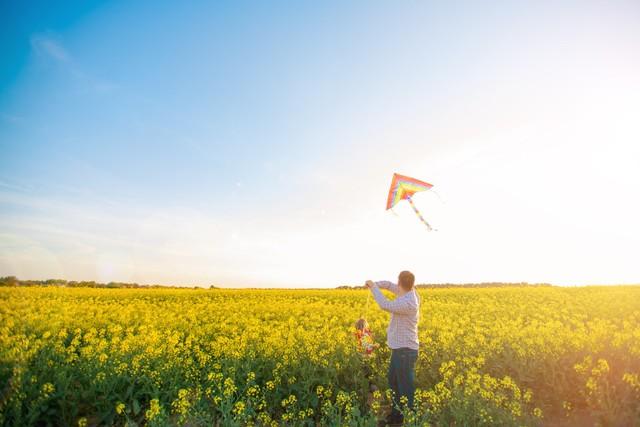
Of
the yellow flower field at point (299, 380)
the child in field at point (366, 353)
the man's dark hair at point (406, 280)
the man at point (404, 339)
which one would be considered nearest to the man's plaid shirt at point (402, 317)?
the man at point (404, 339)

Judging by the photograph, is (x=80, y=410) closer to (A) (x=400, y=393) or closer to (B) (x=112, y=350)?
(B) (x=112, y=350)

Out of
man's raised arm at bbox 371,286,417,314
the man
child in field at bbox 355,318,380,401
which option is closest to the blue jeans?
the man

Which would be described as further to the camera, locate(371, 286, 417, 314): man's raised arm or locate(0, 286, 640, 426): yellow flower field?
locate(371, 286, 417, 314): man's raised arm

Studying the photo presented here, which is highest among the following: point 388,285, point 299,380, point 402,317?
point 388,285

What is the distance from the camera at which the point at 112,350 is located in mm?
8352

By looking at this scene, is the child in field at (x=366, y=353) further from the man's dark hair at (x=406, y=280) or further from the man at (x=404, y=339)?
the man's dark hair at (x=406, y=280)

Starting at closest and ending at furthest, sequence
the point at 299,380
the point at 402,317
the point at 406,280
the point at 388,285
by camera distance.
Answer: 1. the point at 406,280
2. the point at 402,317
3. the point at 388,285
4. the point at 299,380

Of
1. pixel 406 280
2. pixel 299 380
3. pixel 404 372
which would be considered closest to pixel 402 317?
pixel 406 280

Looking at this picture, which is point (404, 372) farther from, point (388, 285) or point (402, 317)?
point (388, 285)

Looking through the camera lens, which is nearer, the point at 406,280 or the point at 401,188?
the point at 406,280

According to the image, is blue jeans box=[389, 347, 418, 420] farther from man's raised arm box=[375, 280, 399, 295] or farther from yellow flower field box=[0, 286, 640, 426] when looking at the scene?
man's raised arm box=[375, 280, 399, 295]

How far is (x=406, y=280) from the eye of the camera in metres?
7.00

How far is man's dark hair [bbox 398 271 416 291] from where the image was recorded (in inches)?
275

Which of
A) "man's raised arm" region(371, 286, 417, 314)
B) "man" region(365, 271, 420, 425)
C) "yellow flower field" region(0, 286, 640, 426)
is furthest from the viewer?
"man" region(365, 271, 420, 425)
